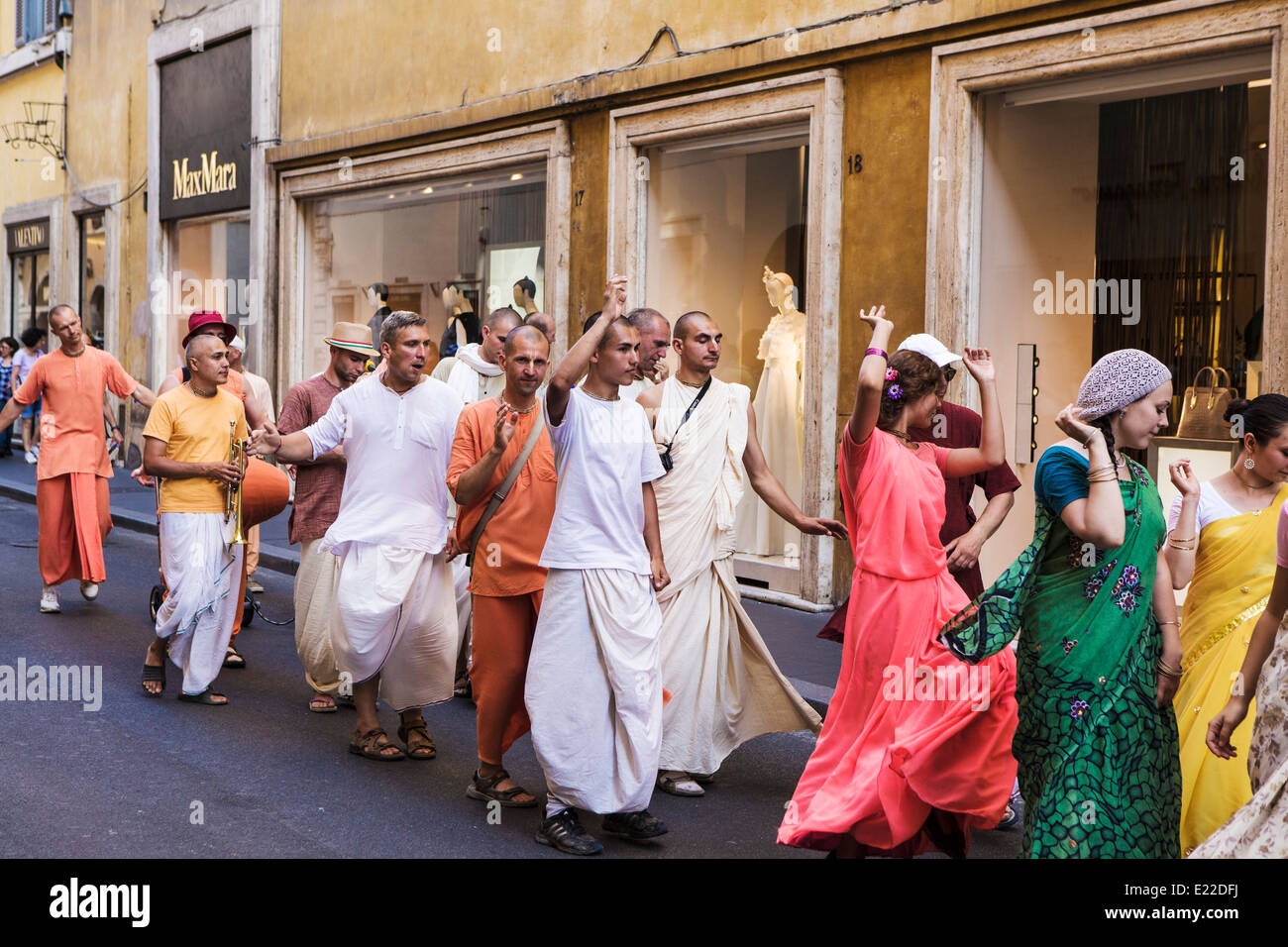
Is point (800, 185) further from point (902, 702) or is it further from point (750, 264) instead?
point (902, 702)

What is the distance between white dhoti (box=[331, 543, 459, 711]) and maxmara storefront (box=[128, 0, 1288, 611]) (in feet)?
13.9

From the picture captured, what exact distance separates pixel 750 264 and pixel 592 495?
680 centimetres

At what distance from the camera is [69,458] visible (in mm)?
10383

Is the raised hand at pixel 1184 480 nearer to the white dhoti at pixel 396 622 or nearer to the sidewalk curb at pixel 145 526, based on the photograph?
the white dhoti at pixel 396 622

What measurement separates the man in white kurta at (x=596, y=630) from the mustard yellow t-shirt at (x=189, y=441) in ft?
10.1

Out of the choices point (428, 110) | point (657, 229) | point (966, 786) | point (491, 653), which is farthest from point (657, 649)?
point (428, 110)

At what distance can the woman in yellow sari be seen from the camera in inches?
197

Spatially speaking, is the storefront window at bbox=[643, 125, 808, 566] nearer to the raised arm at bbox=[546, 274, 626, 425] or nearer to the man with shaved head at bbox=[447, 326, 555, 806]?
the man with shaved head at bbox=[447, 326, 555, 806]

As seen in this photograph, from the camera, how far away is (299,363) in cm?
1750

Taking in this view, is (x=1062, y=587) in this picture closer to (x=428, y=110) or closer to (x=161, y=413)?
(x=161, y=413)

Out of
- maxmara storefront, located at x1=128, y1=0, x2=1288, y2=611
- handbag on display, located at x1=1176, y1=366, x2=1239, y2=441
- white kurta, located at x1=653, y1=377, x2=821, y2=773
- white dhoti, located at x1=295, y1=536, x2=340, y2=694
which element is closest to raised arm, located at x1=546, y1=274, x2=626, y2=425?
white kurta, located at x1=653, y1=377, x2=821, y2=773

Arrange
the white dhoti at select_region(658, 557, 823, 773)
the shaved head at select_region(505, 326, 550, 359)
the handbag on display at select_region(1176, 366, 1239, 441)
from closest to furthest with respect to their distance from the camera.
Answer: the shaved head at select_region(505, 326, 550, 359) → the white dhoti at select_region(658, 557, 823, 773) → the handbag on display at select_region(1176, 366, 1239, 441)

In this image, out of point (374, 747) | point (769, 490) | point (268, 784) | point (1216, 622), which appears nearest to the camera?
point (1216, 622)

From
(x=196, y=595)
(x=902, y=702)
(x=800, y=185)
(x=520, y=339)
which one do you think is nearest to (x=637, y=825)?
(x=902, y=702)
